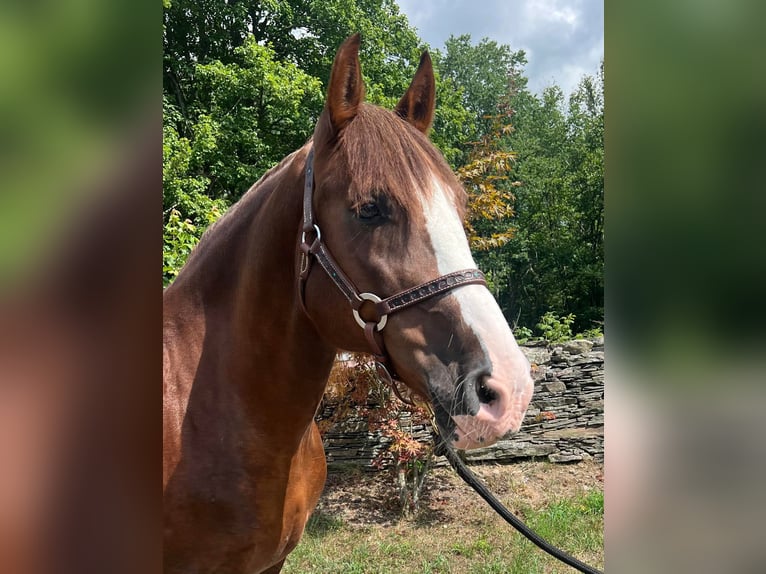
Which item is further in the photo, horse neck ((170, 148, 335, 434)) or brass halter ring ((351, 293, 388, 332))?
horse neck ((170, 148, 335, 434))

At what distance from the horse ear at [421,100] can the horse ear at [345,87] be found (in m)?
0.27

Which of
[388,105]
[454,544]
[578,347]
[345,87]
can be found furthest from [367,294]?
[388,105]

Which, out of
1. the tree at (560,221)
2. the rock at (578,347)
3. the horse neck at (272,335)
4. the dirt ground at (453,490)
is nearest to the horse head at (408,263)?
the horse neck at (272,335)

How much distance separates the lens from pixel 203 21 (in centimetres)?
1238

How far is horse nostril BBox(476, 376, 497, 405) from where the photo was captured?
115cm

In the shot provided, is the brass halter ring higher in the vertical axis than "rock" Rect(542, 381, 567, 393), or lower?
higher

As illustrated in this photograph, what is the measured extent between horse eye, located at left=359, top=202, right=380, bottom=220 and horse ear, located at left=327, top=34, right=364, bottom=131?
0.94ft

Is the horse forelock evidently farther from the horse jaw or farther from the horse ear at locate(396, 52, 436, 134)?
the horse ear at locate(396, 52, 436, 134)

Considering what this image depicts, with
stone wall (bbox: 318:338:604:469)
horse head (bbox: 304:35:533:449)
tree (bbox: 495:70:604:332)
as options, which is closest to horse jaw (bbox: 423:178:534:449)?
horse head (bbox: 304:35:533:449)

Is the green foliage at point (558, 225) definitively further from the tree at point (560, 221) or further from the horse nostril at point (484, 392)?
the horse nostril at point (484, 392)

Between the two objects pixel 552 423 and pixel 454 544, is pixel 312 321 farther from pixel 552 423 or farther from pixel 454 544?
pixel 552 423
